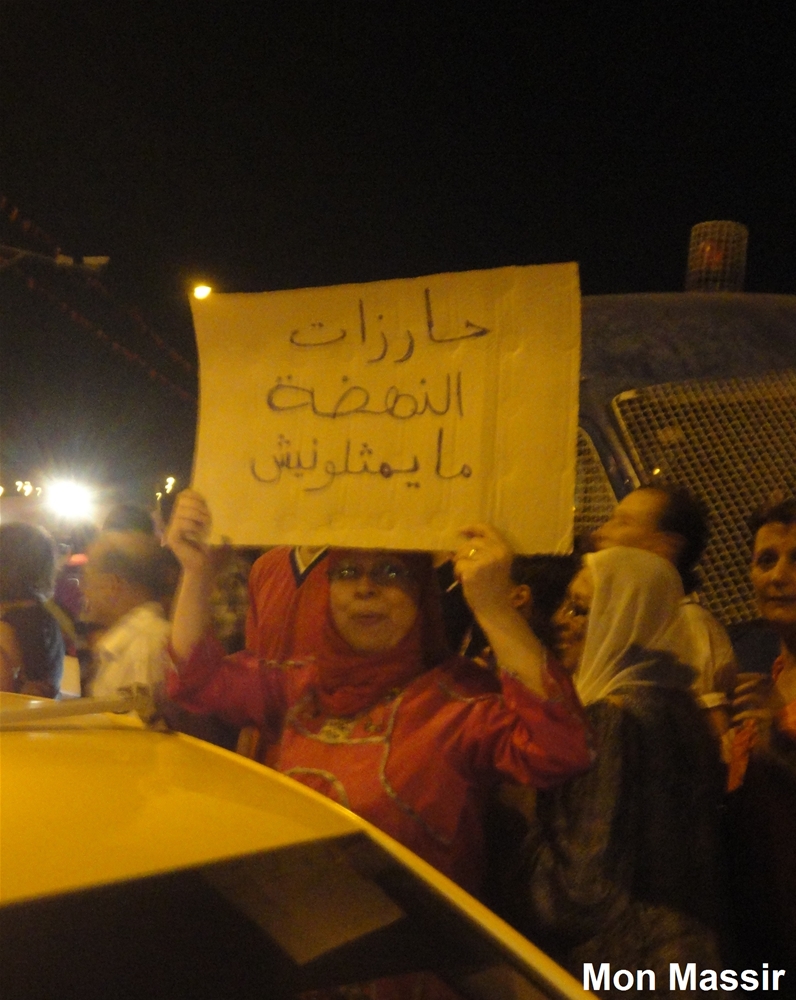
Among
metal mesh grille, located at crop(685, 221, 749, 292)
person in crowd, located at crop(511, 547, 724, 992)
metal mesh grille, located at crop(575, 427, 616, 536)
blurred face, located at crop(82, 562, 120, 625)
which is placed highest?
metal mesh grille, located at crop(685, 221, 749, 292)

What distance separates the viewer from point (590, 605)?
7.63 ft

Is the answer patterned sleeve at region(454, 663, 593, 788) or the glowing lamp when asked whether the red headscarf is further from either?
the glowing lamp

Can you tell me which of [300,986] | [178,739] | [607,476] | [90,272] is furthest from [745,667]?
[90,272]

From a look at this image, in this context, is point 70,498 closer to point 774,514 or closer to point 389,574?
point 389,574

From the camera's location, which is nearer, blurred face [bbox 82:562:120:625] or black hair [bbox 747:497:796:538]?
black hair [bbox 747:497:796:538]

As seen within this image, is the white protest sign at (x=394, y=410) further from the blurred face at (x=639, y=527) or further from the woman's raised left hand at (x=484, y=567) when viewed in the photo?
the blurred face at (x=639, y=527)

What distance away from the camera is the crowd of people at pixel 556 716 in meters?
2.10

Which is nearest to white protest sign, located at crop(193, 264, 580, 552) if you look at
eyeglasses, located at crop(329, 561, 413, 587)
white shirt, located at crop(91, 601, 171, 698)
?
eyeglasses, located at crop(329, 561, 413, 587)

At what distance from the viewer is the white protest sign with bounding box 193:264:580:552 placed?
2.01 metres

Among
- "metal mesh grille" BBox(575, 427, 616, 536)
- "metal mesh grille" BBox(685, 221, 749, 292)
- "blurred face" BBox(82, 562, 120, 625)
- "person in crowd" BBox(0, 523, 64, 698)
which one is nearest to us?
"metal mesh grille" BBox(575, 427, 616, 536)

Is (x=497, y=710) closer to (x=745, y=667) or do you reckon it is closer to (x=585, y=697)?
(x=585, y=697)

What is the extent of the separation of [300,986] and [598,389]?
7.06 feet

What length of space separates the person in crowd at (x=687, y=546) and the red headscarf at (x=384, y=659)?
0.48 meters

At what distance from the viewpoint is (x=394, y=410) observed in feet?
7.09
